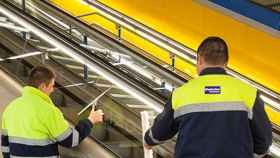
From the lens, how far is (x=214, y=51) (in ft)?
8.72

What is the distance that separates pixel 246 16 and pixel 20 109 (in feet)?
20.2

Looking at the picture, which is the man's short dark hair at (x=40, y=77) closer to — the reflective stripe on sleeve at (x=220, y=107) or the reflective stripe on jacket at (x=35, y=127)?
the reflective stripe on jacket at (x=35, y=127)

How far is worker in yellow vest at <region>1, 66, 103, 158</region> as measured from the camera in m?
3.36

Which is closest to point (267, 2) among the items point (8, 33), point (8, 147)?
point (8, 33)

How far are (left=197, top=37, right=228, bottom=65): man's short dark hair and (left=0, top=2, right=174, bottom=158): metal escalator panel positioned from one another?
109 centimetres

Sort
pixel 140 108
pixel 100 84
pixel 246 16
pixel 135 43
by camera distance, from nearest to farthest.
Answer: pixel 140 108, pixel 100 84, pixel 246 16, pixel 135 43

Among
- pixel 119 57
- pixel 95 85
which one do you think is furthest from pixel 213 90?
pixel 119 57

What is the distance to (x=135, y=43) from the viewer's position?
10328mm

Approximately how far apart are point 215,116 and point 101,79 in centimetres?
264

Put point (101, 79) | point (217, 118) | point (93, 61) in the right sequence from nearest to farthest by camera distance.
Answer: point (217, 118), point (93, 61), point (101, 79)

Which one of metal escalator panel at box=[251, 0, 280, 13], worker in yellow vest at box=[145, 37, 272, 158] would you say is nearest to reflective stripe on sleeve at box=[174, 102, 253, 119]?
worker in yellow vest at box=[145, 37, 272, 158]

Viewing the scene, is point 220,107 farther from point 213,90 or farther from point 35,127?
point 35,127

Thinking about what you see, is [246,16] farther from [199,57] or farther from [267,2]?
[199,57]

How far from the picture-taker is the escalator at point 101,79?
415cm
